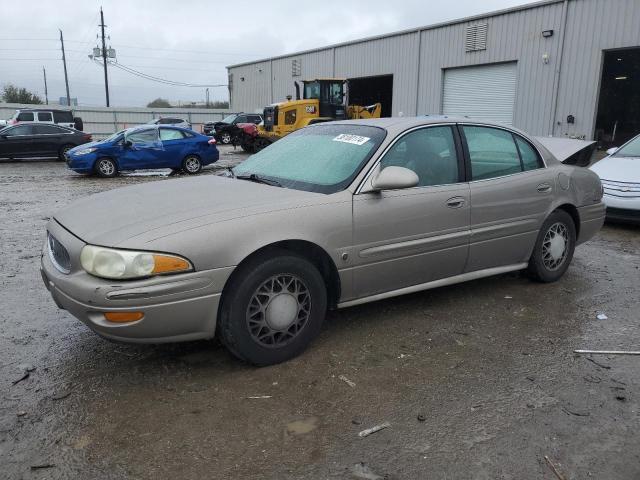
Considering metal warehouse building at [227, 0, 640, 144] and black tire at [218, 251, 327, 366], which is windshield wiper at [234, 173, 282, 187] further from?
metal warehouse building at [227, 0, 640, 144]

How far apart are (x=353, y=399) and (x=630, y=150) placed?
7522 mm

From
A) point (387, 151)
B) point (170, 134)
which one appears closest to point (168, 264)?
point (387, 151)

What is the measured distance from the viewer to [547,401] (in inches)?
116

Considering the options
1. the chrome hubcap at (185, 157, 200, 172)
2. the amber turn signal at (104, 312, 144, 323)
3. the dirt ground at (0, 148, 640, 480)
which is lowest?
the dirt ground at (0, 148, 640, 480)

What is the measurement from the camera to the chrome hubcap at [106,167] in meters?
14.3

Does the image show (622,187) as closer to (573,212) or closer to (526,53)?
(573,212)

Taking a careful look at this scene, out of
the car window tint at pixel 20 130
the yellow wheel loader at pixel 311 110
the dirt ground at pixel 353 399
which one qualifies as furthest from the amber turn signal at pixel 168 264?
the car window tint at pixel 20 130

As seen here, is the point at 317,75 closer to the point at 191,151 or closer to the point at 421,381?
the point at 191,151

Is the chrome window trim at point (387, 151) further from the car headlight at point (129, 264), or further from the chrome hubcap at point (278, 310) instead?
the car headlight at point (129, 264)

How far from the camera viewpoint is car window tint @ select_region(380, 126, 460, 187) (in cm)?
388

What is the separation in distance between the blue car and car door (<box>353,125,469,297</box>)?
39.7 feet

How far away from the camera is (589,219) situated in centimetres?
512

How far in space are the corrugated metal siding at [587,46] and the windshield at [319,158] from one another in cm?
1542

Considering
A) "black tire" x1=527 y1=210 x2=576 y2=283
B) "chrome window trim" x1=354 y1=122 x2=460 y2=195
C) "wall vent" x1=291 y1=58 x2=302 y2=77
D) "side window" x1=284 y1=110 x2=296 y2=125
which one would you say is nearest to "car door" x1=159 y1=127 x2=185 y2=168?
"side window" x1=284 y1=110 x2=296 y2=125
